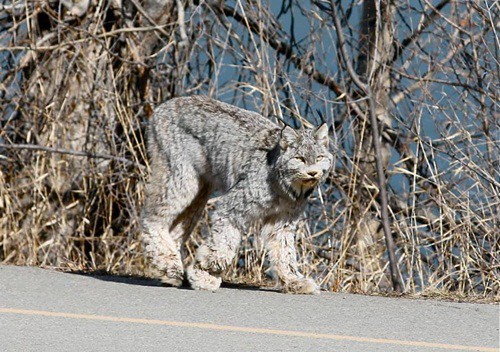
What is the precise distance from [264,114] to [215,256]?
226 cm

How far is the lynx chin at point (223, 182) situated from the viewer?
24.8ft

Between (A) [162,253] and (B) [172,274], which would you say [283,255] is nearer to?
(B) [172,274]

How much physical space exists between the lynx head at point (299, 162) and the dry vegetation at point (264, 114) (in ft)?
4.61

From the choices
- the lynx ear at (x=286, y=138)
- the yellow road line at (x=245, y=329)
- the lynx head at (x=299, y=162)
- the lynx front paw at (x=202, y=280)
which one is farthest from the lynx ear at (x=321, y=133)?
the yellow road line at (x=245, y=329)

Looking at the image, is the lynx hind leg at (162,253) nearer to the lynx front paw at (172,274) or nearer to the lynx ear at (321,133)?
the lynx front paw at (172,274)

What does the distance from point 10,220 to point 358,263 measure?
→ 311cm

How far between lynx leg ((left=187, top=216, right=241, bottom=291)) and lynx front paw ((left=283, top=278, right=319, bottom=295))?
0.43 meters

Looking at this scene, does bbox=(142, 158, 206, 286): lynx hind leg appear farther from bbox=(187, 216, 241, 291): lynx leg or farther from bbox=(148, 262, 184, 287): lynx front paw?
bbox=(187, 216, 241, 291): lynx leg

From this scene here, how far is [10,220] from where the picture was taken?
33.3 ft

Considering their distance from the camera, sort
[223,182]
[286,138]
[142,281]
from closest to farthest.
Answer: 1. [286,138]
2. [223,182]
3. [142,281]

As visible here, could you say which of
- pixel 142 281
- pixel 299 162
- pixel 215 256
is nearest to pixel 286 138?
pixel 299 162

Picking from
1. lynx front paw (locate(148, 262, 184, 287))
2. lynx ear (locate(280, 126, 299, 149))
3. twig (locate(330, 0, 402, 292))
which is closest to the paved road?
lynx front paw (locate(148, 262, 184, 287))

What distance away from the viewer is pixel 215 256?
298 inches

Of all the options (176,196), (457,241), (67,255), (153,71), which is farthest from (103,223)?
(457,241)
